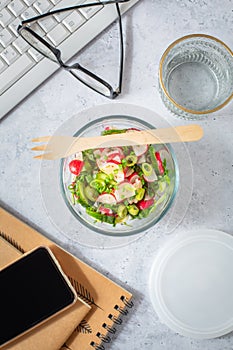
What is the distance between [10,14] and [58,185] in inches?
10.2

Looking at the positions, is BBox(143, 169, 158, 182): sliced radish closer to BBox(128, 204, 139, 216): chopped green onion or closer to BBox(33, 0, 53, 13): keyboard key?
BBox(128, 204, 139, 216): chopped green onion

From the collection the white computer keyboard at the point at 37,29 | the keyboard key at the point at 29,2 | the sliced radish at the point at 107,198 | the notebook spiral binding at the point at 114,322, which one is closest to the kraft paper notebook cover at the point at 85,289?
the notebook spiral binding at the point at 114,322

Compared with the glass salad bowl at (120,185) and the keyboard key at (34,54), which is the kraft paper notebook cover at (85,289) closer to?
the glass salad bowl at (120,185)

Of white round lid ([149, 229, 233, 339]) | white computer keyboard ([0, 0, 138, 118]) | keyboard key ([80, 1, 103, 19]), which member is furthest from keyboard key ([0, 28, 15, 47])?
white round lid ([149, 229, 233, 339])

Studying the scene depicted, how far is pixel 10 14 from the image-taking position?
2.41 ft

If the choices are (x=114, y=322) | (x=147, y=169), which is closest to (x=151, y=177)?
(x=147, y=169)

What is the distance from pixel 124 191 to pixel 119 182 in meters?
0.02

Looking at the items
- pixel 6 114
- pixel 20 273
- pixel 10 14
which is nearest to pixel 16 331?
pixel 20 273

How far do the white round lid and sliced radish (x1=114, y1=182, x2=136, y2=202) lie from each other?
11 cm

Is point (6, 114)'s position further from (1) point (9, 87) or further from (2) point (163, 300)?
(2) point (163, 300)

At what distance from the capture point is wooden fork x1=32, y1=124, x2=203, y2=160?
2.58 ft

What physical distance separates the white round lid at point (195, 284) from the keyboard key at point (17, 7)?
409 millimetres

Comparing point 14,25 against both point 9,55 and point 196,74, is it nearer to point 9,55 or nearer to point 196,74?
point 9,55

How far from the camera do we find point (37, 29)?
2.39 ft
